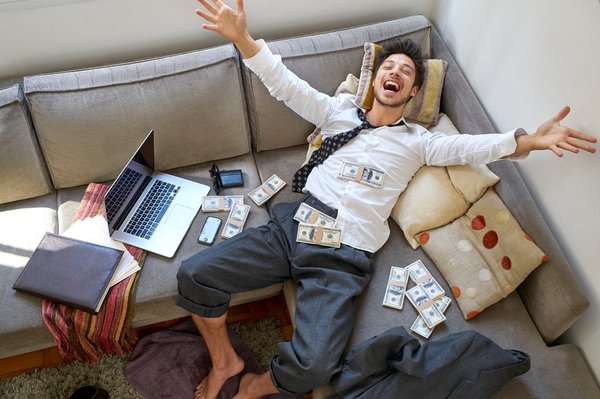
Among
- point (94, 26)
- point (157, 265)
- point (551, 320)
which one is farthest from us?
point (94, 26)

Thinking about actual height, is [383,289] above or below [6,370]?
above

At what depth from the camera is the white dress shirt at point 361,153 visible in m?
2.20

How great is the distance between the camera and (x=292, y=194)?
2408mm

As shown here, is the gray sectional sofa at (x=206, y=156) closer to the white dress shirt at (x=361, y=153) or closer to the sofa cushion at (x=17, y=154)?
the sofa cushion at (x=17, y=154)

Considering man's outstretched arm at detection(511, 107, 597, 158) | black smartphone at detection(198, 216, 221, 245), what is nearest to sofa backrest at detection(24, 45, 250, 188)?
black smartphone at detection(198, 216, 221, 245)

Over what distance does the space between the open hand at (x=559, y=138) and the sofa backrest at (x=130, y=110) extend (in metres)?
1.24

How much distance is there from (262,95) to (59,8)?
91cm

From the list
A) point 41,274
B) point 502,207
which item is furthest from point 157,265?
point 502,207

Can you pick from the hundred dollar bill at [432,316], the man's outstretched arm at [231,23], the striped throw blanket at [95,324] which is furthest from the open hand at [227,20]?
the hundred dollar bill at [432,316]

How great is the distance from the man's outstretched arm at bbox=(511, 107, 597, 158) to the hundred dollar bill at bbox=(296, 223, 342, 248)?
30.8 inches

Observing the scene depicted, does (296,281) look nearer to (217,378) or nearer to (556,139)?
(217,378)

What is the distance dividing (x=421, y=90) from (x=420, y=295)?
0.96m

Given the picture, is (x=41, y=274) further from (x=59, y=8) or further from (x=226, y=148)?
(x=59, y=8)

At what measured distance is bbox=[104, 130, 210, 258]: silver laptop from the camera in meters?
2.16
